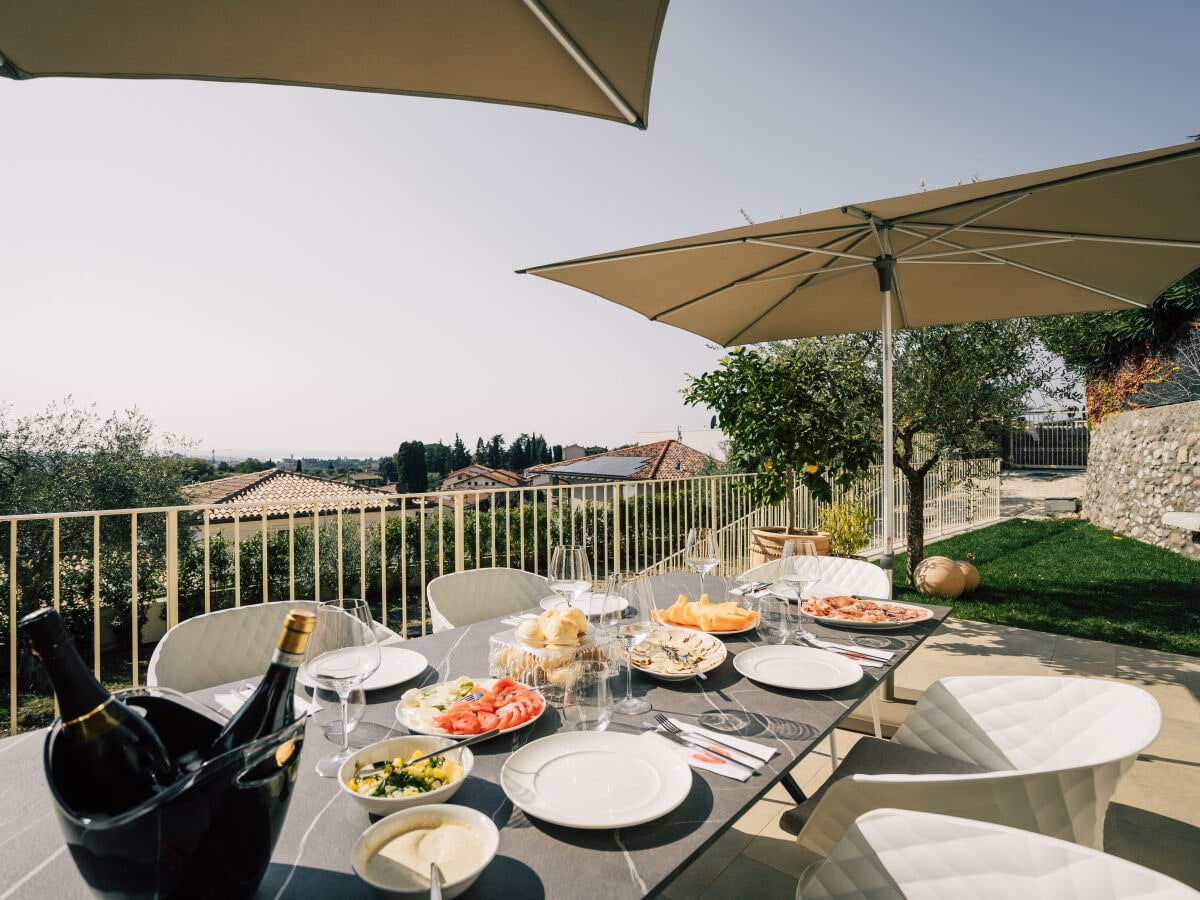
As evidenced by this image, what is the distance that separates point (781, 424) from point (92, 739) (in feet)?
16.0

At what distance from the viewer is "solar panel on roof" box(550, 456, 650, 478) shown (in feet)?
76.3

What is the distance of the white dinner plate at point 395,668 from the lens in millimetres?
1427

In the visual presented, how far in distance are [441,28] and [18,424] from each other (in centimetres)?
1672

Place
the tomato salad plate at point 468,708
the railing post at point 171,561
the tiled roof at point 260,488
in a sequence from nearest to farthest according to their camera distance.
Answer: the tomato salad plate at point 468,708 → the railing post at point 171,561 → the tiled roof at point 260,488

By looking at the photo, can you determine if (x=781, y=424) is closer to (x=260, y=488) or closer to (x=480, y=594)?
(x=480, y=594)

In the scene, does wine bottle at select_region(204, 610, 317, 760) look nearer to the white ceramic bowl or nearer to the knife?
the white ceramic bowl

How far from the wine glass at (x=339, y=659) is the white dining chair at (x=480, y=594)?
48.5 inches

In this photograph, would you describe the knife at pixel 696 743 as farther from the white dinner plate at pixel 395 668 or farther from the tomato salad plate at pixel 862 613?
the tomato salad plate at pixel 862 613

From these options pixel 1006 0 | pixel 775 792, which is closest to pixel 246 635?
pixel 775 792

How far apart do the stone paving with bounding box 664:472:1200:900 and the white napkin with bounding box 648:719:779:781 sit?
1.14 meters

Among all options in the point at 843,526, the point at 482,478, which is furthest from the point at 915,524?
the point at 482,478

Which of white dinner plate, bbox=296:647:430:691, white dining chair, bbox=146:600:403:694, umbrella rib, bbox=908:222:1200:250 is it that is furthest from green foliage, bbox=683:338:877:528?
white dinner plate, bbox=296:647:430:691

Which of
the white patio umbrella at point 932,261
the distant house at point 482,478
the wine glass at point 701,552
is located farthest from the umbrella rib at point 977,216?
the distant house at point 482,478

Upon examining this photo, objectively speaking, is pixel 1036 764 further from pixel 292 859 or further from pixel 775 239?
pixel 775 239
